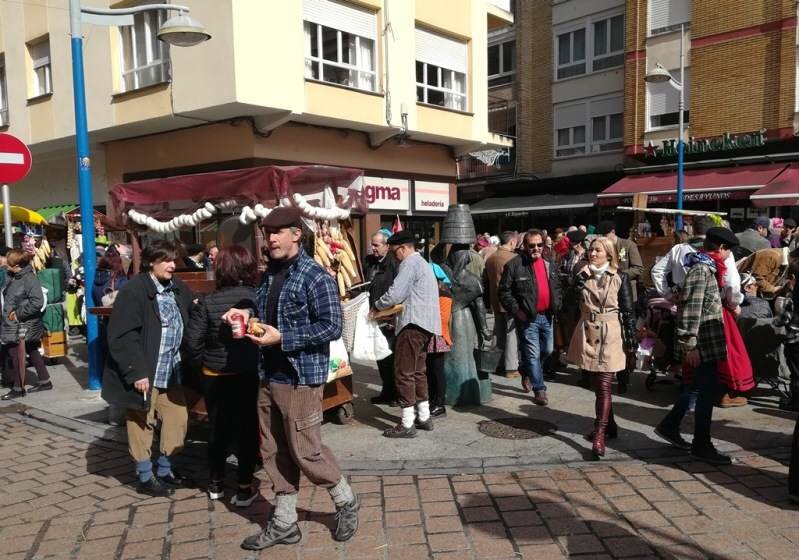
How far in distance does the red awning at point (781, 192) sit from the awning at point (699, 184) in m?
0.48

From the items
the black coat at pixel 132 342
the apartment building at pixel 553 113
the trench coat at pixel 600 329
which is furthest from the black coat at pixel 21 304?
the apartment building at pixel 553 113

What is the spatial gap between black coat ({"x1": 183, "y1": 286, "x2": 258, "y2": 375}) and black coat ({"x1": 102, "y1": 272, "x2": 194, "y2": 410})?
12.9 inches

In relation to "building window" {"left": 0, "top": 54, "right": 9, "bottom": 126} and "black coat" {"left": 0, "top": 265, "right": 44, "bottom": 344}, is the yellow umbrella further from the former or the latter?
"black coat" {"left": 0, "top": 265, "right": 44, "bottom": 344}

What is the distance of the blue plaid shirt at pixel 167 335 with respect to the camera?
14.8 feet

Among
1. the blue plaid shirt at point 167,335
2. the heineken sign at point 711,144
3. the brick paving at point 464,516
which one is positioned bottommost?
the brick paving at point 464,516

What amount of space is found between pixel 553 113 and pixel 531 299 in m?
20.4

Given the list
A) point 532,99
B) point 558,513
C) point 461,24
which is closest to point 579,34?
point 532,99

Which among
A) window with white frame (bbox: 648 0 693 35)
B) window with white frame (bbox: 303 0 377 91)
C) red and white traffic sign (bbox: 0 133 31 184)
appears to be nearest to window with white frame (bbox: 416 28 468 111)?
window with white frame (bbox: 303 0 377 91)

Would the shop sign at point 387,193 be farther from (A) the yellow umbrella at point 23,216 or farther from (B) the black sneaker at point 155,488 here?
(B) the black sneaker at point 155,488

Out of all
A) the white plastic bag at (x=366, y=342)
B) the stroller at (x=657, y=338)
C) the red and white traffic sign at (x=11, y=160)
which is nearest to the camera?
the white plastic bag at (x=366, y=342)

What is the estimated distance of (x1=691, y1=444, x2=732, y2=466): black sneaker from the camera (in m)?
Result: 4.89

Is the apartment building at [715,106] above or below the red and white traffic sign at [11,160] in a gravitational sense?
above

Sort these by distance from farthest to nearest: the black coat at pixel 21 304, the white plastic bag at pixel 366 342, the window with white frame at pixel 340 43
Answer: the window with white frame at pixel 340 43 → the black coat at pixel 21 304 → the white plastic bag at pixel 366 342

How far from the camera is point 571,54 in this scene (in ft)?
81.2
